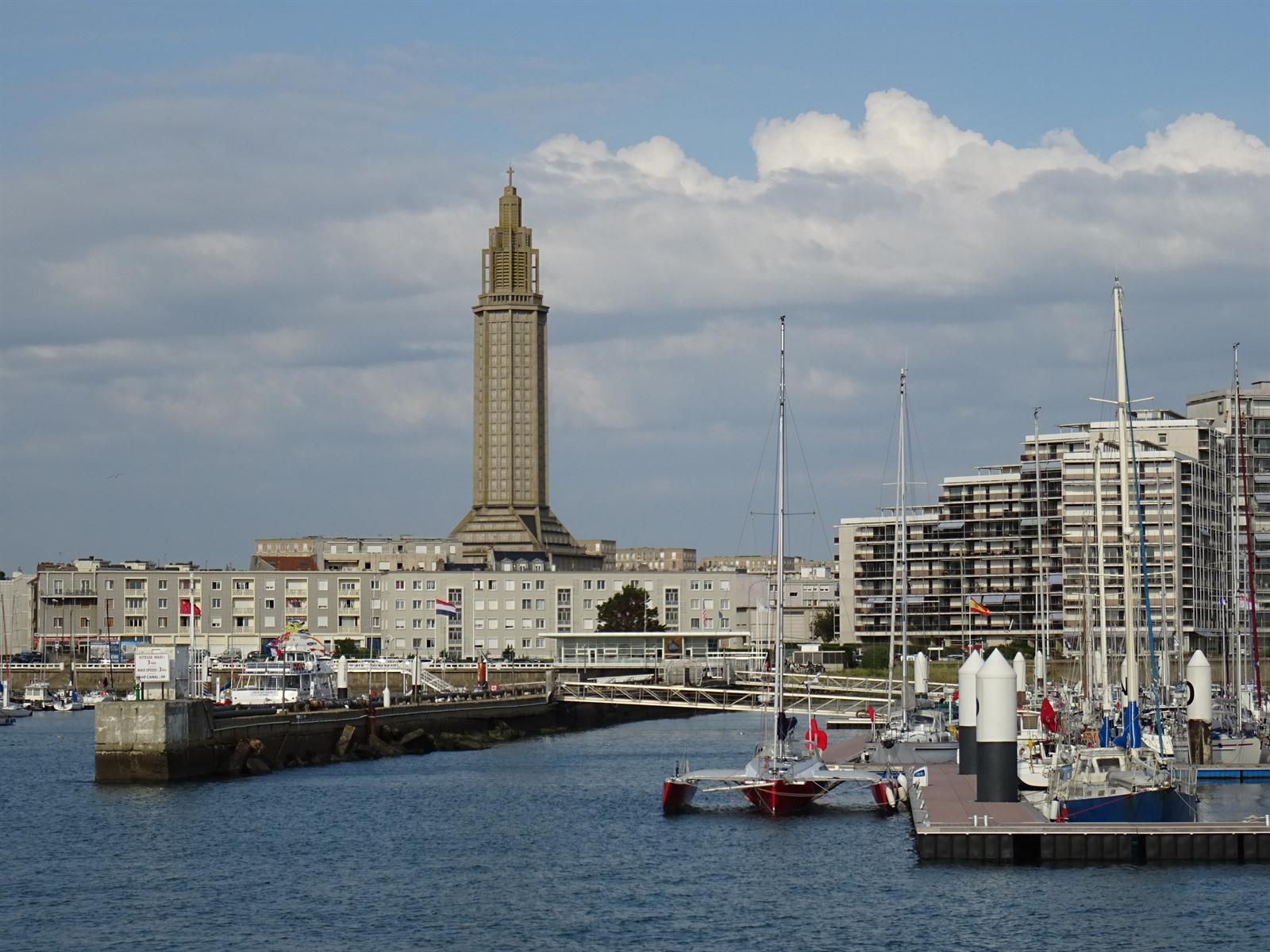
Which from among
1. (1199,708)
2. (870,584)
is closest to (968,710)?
(1199,708)

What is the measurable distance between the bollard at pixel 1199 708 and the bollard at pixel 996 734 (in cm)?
2008

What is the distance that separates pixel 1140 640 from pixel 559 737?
54.8 m

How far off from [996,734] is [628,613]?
12546cm

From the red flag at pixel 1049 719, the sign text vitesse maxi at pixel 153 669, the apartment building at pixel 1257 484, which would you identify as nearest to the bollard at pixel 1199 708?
the red flag at pixel 1049 719

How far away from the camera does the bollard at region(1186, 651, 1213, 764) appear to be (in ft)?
235

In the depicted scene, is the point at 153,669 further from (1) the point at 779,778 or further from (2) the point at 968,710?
(2) the point at 968,710

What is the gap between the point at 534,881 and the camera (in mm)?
50344

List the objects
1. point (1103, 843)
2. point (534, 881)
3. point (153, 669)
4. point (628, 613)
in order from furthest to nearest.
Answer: point (628, 613)
point (153, 669)
point (534, 881)
point (1103, 843)

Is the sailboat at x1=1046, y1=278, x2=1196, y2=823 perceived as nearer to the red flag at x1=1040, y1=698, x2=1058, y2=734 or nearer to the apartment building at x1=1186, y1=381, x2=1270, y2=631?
the red flag at x1=1040, y1=698, x2=1058, y2=734

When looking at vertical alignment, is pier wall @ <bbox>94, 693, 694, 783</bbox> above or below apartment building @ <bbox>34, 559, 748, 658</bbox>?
below

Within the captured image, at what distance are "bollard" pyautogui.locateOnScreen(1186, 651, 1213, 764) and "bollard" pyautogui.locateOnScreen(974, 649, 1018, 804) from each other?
20.1 m

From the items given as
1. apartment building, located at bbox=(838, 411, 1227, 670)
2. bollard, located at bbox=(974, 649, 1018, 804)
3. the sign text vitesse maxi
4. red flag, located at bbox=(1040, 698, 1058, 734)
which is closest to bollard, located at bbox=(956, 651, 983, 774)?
bollard, located at bbox=(974, 649, 1018, 804)

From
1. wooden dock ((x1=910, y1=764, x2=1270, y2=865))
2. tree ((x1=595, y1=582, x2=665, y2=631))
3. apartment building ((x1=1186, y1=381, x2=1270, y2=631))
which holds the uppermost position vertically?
apartment building ((x1=1186, y1=381, x2=1270, y2=631))

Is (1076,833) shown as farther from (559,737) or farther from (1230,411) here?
(1230,411)
